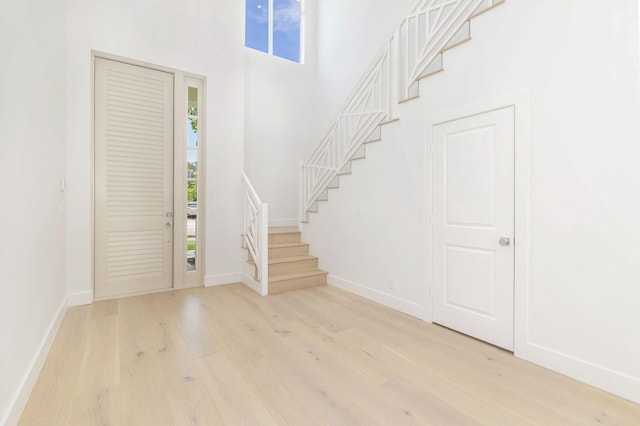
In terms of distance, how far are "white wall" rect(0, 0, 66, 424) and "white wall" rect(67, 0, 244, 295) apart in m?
0.46

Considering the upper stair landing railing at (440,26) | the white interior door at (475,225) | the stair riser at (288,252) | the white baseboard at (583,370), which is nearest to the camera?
the white baseboard at (583,370)

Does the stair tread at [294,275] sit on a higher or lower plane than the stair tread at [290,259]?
lower

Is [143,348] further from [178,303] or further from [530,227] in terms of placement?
[530,227]

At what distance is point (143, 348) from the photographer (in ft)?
8.34

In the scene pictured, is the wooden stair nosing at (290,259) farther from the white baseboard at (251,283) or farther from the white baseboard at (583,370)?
the white baseboard at (583,370)

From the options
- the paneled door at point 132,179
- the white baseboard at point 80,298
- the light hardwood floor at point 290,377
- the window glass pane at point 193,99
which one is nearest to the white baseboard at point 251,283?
the light hardwood floor at point 290,377

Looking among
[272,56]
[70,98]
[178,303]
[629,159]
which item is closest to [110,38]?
[70,98]

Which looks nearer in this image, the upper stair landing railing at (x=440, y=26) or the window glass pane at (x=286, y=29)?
the upper stair landing railing at (x=440, y=26)

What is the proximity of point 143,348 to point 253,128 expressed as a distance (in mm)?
4047

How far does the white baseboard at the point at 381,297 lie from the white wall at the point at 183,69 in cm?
156

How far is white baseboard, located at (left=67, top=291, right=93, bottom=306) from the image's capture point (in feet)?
11.5

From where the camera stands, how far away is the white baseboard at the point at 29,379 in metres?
1.62

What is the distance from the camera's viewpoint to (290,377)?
2143 mm

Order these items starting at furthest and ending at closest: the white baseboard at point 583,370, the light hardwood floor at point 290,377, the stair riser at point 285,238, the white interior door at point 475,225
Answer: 1. the stair riser at point 285,238
2. the white interior door at point 475,225
3. the white baseboard at point 583,370
4. the light hardwood floor at point 290,377
